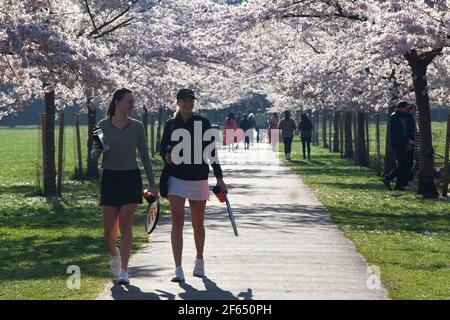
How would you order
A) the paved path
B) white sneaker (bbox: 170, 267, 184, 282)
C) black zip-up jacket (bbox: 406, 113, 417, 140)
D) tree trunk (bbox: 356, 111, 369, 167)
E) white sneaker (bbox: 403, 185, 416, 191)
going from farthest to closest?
tree trunk (bbox: 356, 111, 369, 167)
white sneaker (bbox: 403, 185, 416, 191)
black zip-up jacket (bbox: 406, 113, 417, 140)
white sneaker (bbox: 170, 267, 184, 282)
the paved path

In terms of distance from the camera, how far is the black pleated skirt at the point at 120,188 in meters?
11.3

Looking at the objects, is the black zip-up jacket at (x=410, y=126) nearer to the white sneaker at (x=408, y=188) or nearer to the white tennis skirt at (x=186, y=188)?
the white sneaker at (x=408, y=188)

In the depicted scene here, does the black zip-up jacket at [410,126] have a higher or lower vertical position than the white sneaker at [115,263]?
higher

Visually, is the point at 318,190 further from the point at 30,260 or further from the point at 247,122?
the point at 247,122

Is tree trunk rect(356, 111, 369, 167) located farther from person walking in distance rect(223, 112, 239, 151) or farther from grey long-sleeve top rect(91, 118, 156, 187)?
grey long-sleeve top rect(91, 118, 156, 187)

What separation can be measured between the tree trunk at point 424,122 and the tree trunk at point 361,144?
39.4ft

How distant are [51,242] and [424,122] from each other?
10.2 metres

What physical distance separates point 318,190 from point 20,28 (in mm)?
10315

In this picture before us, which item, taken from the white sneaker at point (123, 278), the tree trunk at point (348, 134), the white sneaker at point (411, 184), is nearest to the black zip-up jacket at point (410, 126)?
the white sneaker at point (411, 184)

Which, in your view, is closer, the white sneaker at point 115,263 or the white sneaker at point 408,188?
the white sneaker at point 115,263

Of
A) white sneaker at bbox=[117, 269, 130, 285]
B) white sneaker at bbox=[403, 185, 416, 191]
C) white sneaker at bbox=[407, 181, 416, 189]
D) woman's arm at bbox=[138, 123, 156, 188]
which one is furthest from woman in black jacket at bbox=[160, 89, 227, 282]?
white sneaker at bbox=[407, 181, 416, 189]

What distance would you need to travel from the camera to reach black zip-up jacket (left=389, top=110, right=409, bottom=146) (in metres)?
24.4

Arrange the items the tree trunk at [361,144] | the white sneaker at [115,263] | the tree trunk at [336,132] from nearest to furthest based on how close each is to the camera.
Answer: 1. the white sneaker at [115,263]
2. the tree trunk at [361,144]
3. the tree trunk at [336,132]

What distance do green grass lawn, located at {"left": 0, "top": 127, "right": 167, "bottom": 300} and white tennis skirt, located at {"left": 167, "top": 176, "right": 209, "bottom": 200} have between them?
1.04 m
